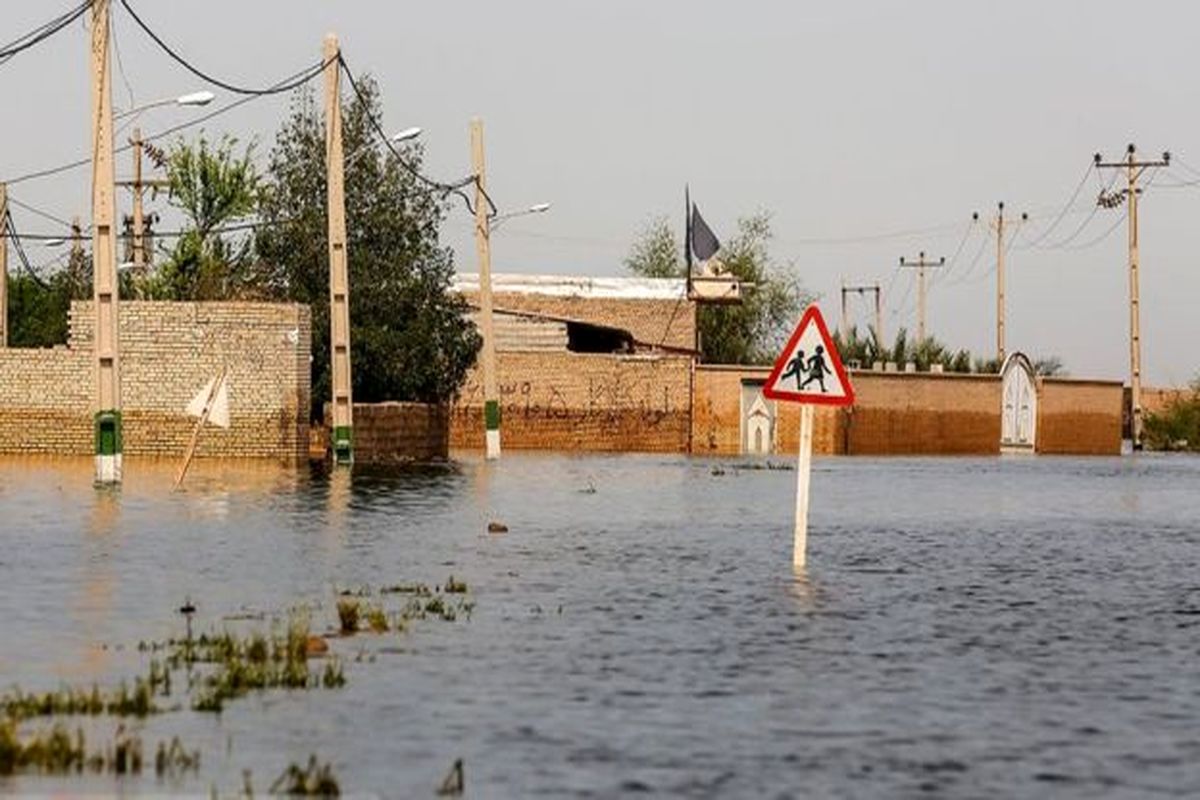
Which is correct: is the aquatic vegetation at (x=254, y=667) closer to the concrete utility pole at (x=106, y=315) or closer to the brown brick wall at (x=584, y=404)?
the concrete utility pole at (x=106, y=315)

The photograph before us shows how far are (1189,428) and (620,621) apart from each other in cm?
10365

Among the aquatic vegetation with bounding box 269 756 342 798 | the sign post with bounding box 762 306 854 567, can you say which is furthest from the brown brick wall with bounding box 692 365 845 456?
the aquatic vegetation with bounding box 269 756 342 798

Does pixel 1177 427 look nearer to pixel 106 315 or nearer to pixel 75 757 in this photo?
pixel 106 315

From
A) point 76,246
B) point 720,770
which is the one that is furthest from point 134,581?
point 76,246

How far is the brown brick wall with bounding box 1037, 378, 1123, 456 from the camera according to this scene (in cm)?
10631

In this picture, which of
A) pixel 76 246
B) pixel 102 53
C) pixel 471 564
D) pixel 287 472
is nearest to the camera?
pixel 471 564

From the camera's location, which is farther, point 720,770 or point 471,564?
point 471,564

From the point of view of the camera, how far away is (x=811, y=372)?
23234mm

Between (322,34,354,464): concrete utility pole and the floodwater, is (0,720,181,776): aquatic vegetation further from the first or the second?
(322,34,354,464): concrete utility pole

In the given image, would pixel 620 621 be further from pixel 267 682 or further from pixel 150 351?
pixel 150 351

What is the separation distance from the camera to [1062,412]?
108 meters

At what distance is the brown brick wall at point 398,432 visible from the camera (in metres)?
62.2

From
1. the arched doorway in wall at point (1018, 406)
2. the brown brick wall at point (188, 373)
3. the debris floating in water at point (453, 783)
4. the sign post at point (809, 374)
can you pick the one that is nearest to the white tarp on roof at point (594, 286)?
the arched doorway in wall at point (1018, 406)

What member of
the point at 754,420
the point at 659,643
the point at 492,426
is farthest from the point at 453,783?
the point at 754,420
